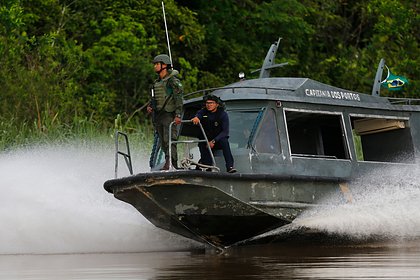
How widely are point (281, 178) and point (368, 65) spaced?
16.5 m

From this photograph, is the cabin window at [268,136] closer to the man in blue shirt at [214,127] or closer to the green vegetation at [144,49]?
the man in blue shirt at [214,127]

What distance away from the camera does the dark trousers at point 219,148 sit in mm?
14318

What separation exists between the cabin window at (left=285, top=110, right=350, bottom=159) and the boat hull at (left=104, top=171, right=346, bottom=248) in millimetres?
1600

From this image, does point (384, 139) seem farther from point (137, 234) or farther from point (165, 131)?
point (137, 234)

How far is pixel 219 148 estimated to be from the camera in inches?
583

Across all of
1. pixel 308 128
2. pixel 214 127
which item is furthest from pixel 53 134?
pixel 214 127

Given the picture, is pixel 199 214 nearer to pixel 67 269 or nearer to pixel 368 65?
pixel 67 269

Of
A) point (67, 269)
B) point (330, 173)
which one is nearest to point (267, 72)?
point (330, 173)

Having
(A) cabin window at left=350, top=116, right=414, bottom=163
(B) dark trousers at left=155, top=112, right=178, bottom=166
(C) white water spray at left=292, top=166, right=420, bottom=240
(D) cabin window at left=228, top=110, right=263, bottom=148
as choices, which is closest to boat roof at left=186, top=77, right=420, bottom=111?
(D) cabin window at left=228, top=110, right=263, bottom=148

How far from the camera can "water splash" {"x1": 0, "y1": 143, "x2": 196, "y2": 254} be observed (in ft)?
51.3

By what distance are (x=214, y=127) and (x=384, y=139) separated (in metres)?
3.21

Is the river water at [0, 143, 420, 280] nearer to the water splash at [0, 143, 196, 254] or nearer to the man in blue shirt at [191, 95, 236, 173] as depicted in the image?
the water splash at [0, 143, 196, 254]

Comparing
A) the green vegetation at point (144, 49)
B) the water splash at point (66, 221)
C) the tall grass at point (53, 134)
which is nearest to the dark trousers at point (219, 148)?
the water splash at point (66, 221)

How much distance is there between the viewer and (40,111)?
2320cm
